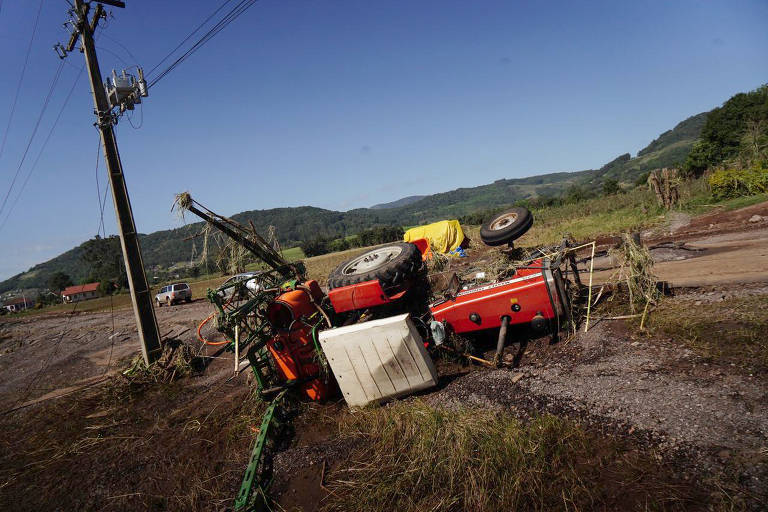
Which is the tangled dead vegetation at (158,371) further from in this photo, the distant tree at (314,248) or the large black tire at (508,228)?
the distant tree at (314,248)

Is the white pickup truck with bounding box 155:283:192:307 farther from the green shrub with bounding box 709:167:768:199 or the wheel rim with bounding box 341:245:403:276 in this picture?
the green shrub with bounding box 709:167:768:199

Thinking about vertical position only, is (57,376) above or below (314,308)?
below

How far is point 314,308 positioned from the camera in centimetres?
606

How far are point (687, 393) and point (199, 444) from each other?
5928 millimetres

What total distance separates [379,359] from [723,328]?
4032 millimetres

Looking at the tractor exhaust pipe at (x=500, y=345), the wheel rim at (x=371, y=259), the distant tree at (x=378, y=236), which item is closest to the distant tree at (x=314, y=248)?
the distant tree at (x=378, y=236)

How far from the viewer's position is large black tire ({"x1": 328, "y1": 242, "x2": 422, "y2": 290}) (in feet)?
18.4

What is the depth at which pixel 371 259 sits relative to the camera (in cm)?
673

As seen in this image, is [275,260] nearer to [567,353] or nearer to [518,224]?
[518,224]

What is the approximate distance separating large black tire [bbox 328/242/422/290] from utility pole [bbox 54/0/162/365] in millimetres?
5433

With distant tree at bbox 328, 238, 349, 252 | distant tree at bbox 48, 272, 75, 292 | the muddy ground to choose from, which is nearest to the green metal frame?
the muddy ground

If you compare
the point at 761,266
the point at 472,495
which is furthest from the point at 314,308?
the point at 761,266

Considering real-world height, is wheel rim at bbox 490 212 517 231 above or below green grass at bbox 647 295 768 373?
above

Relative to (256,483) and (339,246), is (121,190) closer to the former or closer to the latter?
(256,483)
